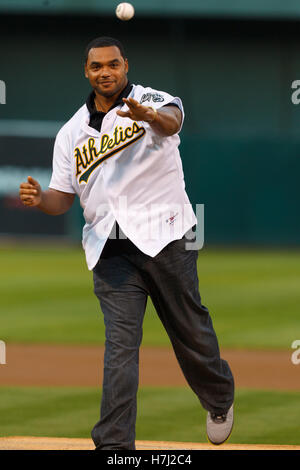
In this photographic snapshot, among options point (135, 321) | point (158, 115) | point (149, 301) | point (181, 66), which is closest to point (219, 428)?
point (135, 321)

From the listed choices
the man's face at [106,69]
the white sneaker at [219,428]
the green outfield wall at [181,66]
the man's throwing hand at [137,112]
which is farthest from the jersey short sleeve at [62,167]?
the green outfield wall at [181,66]

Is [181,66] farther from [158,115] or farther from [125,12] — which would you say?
[158,115]

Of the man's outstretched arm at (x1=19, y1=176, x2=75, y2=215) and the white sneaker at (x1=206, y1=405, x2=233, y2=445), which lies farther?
the white sneaker at (x1=206, y1=405, x2=233, y2=445)

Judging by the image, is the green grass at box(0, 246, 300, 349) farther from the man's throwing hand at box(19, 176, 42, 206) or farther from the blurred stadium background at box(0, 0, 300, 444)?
the man's throwing hand at box(19, 176, 42, 206)

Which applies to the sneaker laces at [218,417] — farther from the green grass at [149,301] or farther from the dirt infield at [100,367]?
the green grass at [149,301]

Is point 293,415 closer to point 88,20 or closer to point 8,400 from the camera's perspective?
point 8,400

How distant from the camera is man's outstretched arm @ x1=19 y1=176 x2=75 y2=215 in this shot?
4.65 m

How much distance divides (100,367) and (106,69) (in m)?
4.36

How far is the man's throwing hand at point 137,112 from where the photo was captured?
172 inches

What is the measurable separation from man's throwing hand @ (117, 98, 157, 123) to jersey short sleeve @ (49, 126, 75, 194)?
60 cm

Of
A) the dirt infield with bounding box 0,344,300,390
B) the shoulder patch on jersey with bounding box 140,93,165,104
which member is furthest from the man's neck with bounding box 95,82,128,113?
the dirt infield with bounding box 0,344,300,390

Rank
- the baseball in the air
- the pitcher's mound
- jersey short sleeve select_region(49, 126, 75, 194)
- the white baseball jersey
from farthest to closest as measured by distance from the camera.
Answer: the baseball in the air → the pitcher's mound → jersey short sleeve select_region(49, 126, 75, 194) → the white baseball jersey

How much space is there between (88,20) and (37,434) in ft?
70.7

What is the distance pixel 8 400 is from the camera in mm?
7191
